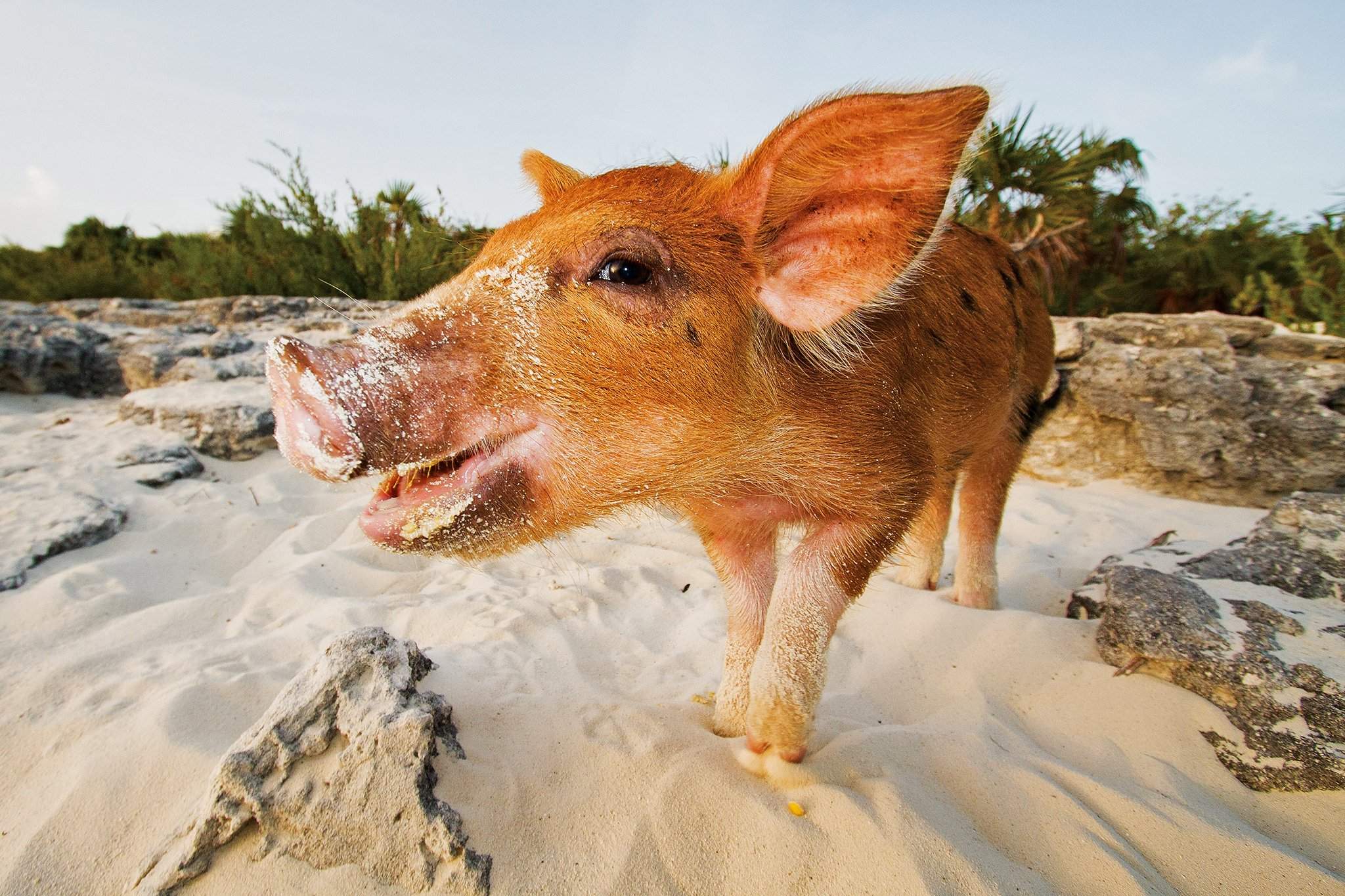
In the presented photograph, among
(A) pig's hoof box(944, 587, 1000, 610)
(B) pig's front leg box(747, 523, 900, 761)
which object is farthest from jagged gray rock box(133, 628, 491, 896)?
(A) pig's hoof box(944, 587, 1000, 610)

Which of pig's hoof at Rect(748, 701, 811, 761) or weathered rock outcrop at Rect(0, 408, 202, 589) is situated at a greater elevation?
pig's hoof at Rect(748, 701, 811, 761)

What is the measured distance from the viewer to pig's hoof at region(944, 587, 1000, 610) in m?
3.21

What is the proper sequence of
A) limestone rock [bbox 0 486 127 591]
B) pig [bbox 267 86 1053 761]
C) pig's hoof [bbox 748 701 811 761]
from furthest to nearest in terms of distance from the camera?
limestone rock [bbox 0 486 127 591]
pig's hoof [bbox 748 701 811 761]
pig [bbox 267 86 1053 761]

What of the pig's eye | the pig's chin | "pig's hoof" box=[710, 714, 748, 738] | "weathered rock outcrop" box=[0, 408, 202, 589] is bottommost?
"pig's hoof" box=[710, 714, 748, 738]

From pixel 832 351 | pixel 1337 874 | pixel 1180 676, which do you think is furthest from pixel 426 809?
pixel 1180 676

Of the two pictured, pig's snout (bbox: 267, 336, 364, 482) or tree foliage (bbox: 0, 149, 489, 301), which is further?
tree foliage (bbox: 0, 149, 489, 301)

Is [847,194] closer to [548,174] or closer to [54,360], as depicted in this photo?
[548,174]

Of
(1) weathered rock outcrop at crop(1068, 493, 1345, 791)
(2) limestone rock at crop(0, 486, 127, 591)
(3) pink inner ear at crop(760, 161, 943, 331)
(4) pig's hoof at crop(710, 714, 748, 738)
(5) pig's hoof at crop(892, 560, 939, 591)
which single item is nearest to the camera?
(3) pink inner ear at crop(760, 161, 943, 331)

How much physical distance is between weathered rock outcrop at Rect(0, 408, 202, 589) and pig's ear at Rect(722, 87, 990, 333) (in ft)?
10.3

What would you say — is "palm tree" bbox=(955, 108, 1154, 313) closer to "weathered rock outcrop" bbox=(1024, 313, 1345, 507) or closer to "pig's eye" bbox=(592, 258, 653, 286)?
"weathered rock outcrop" bbox=(1024, 313, 1345, 507)

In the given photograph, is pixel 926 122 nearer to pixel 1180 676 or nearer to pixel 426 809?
pixel 426 809

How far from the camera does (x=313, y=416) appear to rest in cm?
122

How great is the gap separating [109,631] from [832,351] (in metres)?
2.60

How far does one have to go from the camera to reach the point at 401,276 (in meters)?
9.49
